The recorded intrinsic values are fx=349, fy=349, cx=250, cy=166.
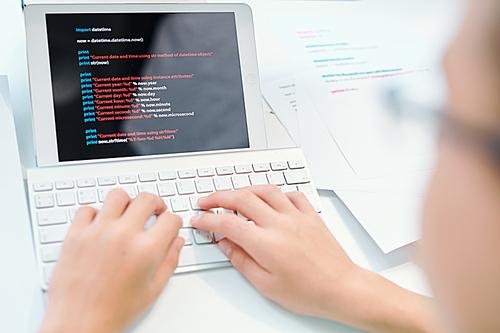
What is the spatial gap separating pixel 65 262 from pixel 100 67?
0.30 metres

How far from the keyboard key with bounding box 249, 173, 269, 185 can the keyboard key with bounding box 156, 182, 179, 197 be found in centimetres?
12

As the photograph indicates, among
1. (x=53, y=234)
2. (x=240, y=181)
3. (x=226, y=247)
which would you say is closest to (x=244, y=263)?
(x=226, y=247)

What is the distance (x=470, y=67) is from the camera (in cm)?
25

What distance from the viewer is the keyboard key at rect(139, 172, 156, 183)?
50 centimetres

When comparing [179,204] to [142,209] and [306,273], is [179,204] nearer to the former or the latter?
[142,209]

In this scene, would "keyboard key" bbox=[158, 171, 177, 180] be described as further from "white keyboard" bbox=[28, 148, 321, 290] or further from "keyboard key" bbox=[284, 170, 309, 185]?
"keyboard key" bbox=[284, 170, 309, 185]

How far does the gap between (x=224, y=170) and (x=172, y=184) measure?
0.27 feet

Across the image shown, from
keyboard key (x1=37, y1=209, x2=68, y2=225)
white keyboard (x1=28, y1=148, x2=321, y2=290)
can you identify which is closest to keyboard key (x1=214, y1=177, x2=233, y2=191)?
white keyboard (x1=28, y1=148, x2=321, y2=290)

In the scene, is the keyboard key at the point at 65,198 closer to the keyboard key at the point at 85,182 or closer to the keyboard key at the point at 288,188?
the keyboard key at the point at 85,182

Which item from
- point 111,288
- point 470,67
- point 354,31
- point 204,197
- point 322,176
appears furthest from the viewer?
point 354,31

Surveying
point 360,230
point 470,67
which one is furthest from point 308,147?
point 470,67

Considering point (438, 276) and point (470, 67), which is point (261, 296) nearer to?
point (438, 276)

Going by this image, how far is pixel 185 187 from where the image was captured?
1.65ft

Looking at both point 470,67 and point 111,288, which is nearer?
point 470,67
